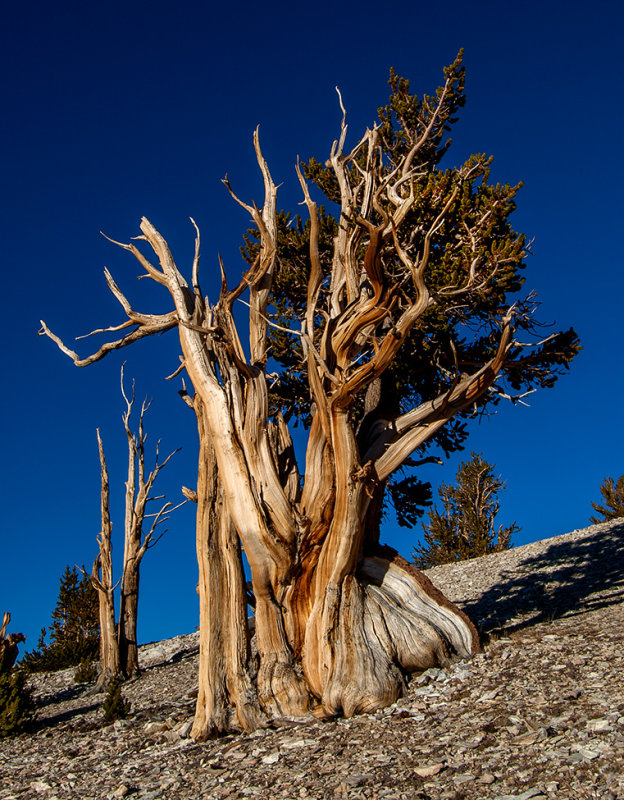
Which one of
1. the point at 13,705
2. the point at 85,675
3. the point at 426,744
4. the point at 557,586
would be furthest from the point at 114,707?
the point at 557,586

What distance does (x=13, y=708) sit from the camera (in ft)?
26.1

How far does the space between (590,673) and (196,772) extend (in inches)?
125

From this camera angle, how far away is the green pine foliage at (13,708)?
313 inches

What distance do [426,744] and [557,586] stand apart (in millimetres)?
7448

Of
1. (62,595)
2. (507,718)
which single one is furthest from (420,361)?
(62,595)

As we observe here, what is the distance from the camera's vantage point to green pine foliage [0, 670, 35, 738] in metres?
7.94

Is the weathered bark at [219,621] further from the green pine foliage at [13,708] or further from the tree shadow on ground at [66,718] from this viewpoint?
the green pine foliage at [13,708]

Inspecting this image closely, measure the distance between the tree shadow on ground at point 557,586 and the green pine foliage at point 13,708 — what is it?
5766mm

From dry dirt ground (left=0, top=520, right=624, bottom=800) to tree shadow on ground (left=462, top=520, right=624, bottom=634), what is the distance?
210 millimetres

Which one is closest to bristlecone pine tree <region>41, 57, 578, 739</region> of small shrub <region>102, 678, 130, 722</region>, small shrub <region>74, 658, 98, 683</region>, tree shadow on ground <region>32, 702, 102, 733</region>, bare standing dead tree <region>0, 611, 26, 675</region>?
small shrub <region>102, 678, 130, 722</region>

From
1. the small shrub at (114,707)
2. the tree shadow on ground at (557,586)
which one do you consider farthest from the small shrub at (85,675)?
the tree shadow on ground at (557,586)

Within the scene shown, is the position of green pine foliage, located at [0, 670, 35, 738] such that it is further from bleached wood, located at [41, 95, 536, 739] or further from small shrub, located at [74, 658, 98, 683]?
small shrub, located at [74, 658, 98, 683]

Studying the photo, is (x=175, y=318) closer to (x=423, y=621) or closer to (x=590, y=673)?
(x=423, y=621)

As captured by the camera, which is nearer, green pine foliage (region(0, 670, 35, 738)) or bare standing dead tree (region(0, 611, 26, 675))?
green pine foliage (region(0, 670, 35, 738))
